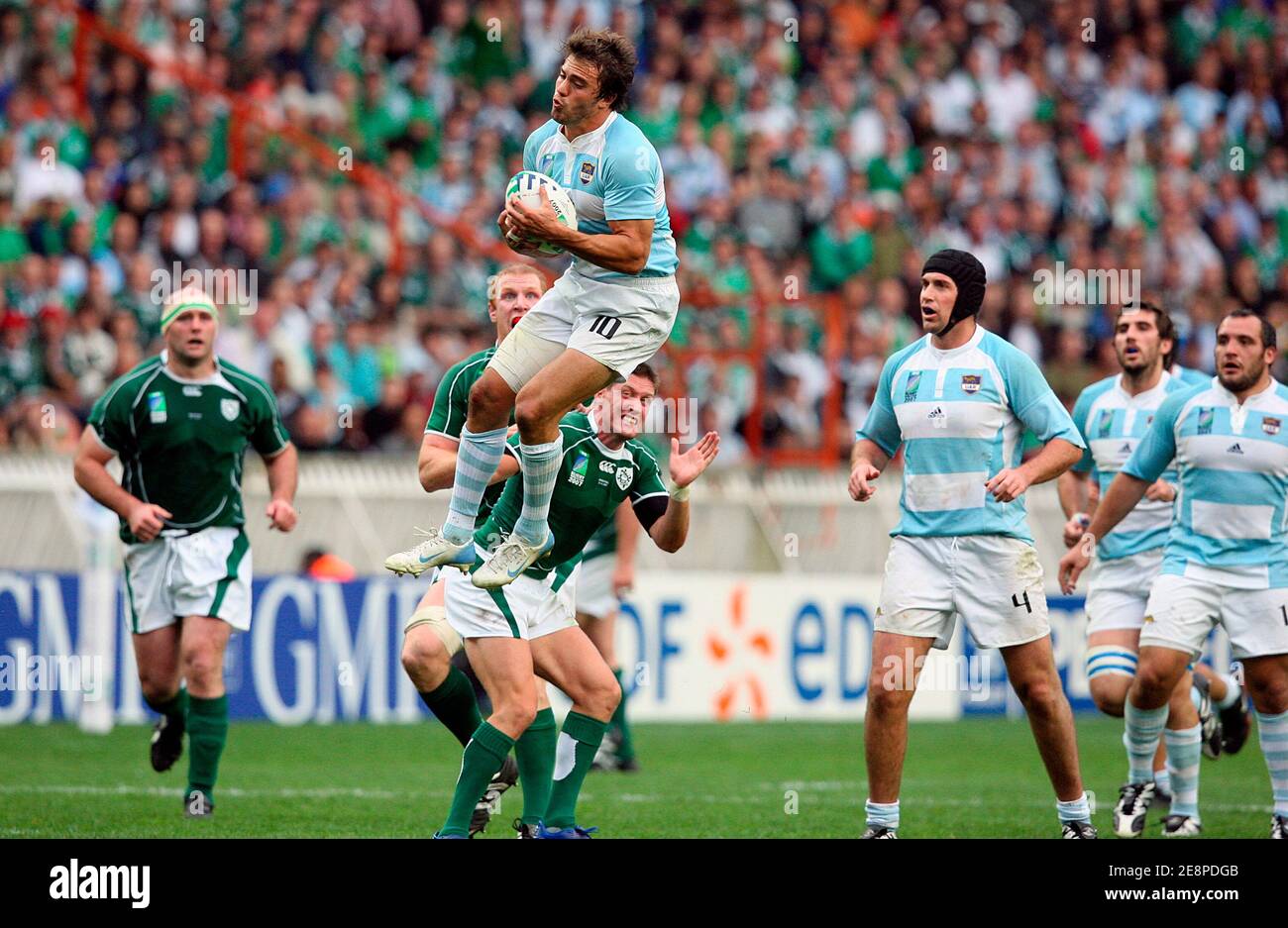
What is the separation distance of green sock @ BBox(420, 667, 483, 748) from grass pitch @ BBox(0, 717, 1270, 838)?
0.54 metres

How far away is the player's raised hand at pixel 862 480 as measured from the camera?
8297mm

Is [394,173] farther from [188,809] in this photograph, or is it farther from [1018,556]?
[1018,556]

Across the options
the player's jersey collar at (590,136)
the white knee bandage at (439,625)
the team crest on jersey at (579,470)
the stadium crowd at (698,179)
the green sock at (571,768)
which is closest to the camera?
the player's jersey collar at (590,136)

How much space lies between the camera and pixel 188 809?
9.84 metres

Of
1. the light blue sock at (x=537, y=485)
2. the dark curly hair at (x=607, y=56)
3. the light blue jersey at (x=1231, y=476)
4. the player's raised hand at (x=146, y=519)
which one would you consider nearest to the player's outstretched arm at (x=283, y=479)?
the player's raised hand at (x=146, y=519)

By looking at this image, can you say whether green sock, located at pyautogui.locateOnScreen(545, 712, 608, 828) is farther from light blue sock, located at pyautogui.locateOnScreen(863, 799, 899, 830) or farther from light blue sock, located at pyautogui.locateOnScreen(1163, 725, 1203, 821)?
light blue sock, located at pyautogui.locateOnScreen(1163, 725, 1203, 821)

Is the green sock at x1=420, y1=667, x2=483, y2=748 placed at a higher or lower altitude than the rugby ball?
lower

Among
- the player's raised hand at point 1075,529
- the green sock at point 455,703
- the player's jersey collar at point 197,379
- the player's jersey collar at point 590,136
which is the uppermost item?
the player's jersey collar at point 590,136

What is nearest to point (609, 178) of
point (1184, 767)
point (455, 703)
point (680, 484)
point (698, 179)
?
Result: point (680, 484)

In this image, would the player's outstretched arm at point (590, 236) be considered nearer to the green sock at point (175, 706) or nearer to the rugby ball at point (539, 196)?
the rugby ball at point (539, 196)

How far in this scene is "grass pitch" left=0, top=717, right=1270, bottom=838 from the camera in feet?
31.9

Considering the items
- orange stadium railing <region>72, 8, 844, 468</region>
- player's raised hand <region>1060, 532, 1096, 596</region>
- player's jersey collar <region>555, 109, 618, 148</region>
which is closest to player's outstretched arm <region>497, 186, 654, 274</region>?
player's jersey collar <region>555, 109, 618, 148</region>

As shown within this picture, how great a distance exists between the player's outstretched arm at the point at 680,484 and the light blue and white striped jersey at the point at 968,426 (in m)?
0.92

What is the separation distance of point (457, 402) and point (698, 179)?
11.5m
